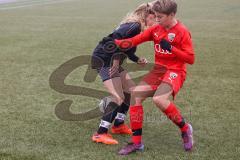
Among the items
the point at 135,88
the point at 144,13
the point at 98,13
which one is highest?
the point at 144,13

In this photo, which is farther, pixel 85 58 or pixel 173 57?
pixel 85 58

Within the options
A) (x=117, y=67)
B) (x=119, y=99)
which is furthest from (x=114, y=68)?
(x=119, y=99)

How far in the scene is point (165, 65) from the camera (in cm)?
469

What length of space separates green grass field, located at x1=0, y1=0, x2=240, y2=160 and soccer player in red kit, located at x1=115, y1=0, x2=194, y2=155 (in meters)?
0.27

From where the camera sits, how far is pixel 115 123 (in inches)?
206

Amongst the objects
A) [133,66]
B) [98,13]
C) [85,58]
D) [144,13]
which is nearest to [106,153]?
[144,13]

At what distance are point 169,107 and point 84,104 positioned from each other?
A: 209 centimetres

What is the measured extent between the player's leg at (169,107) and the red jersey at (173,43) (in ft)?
0.78

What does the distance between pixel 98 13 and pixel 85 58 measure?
450 inches

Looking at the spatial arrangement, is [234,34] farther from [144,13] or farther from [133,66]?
[144,13]

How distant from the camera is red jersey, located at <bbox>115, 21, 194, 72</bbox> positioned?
446 centimetres

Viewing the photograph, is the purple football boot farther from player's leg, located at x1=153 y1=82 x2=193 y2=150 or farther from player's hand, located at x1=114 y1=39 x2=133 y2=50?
player's hand, located at x1=114 y1=39 x2=133 y2=50

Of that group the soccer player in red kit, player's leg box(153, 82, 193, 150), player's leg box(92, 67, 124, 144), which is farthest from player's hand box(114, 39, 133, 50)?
player's leg box(153, 82, 193, 150)

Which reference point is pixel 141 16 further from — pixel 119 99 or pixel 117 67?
pixel 119 99
